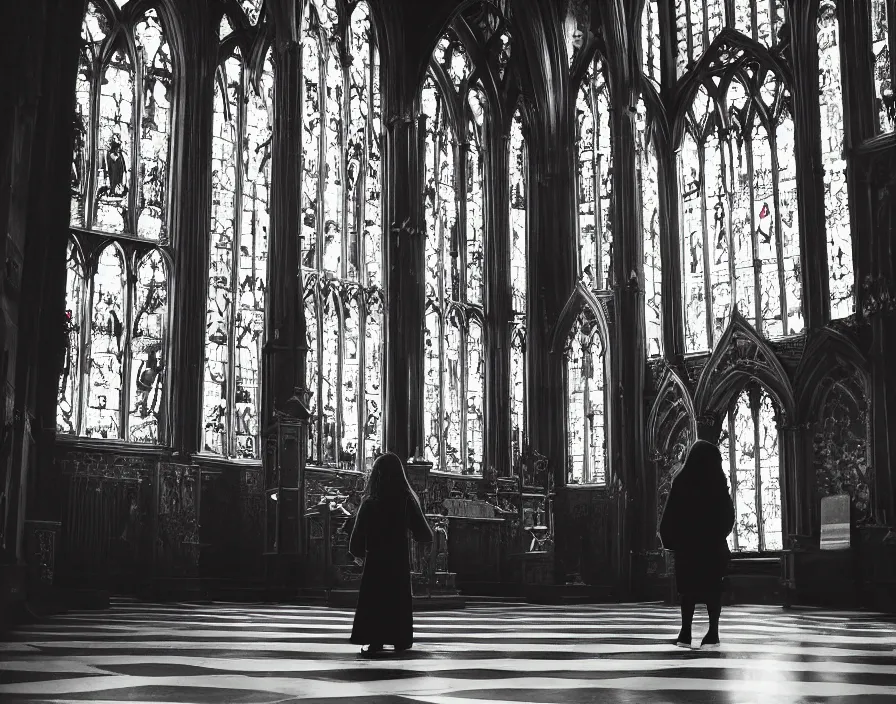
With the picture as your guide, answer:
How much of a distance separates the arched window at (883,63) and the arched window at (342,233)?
354 inches

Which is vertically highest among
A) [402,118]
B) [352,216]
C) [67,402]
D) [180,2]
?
[180,2]

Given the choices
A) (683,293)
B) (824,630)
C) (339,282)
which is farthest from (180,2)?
(824,630)

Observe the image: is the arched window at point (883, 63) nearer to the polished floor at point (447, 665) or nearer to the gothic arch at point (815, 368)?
the gothic arch at point (815, 368)

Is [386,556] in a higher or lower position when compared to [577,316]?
lower

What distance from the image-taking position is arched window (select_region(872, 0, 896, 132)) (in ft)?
60.4

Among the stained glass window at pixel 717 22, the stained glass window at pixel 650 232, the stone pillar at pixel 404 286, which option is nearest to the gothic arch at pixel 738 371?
the stained glass window at pixel 650 232

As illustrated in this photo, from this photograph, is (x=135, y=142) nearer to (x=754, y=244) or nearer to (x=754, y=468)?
(x=754, y=244)

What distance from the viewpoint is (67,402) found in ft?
58.6

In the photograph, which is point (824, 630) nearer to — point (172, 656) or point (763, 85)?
point (172, 656)

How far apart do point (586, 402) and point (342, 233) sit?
5.64 metres

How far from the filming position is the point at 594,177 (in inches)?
898

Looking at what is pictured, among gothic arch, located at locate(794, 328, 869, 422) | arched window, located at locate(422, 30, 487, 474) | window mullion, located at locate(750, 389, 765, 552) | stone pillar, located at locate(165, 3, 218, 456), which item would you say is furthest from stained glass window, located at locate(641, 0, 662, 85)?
stone pillar, located at locate(165, 3, 218, 456)

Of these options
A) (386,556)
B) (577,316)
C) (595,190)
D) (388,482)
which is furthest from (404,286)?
(386,556)

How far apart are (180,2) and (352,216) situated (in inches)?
189
